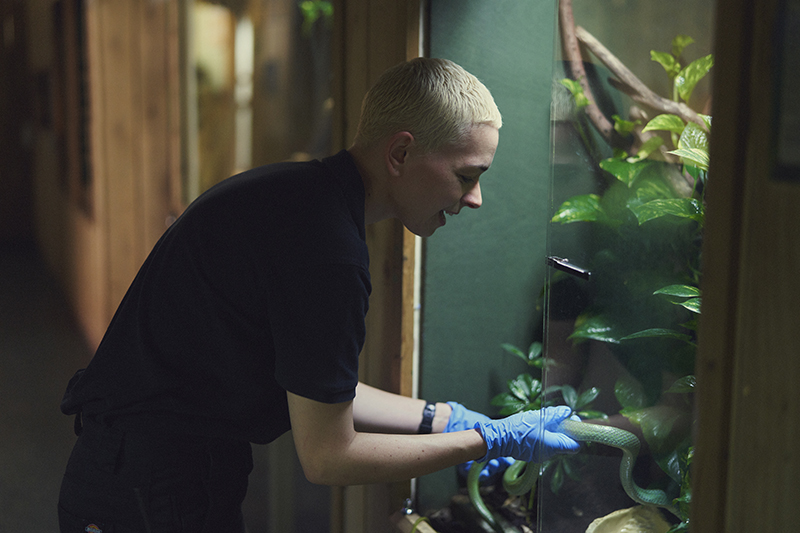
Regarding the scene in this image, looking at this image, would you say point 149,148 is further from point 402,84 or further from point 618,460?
point 618,460

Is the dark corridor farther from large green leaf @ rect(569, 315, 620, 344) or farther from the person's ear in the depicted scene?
large green leaf @ rect(569, 315, 620, 344)

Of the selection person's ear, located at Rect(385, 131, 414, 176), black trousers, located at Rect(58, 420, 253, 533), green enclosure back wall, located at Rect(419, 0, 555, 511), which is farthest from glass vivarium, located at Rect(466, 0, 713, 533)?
black trousers, located at Rect(58, 420, 253, 533)

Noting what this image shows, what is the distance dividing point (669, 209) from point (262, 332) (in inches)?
25.6

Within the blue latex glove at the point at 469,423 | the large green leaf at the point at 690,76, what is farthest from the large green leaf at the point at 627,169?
the blue latex glove at the point at 469,423

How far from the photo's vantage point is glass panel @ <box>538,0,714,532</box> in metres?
0.96

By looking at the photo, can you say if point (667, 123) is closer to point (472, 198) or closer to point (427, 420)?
point (472, 198)

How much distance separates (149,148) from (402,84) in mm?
1349

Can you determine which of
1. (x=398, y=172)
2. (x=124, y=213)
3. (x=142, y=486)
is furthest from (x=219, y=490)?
(x=124, y=213)

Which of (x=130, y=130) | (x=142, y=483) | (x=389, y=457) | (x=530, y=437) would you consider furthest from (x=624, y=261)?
(x=130, y=130)

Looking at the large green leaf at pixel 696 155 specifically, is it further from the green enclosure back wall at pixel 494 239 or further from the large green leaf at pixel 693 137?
the green enclosure back wall at pixel 494 239

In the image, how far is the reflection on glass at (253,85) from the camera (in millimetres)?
1909

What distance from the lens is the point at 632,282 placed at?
1.04m

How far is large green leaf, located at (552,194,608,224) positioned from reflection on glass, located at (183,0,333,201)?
98 centimetres

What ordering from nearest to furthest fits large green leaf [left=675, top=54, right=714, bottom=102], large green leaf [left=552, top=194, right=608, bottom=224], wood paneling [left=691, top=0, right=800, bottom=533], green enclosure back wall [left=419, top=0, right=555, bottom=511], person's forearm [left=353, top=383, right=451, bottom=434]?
wood paneling [left=691, top=0, right=800, bottom=533]
large green leaf [left=675, top=54, right=714, bottom=102]
large green leaf [left=552, top=194, right=608, bottom=224]
person's forearm [left=353, top=383, right=451, bottom=434]
green enclosure back wall [left=419, top=0, right=555, bottom=511]
